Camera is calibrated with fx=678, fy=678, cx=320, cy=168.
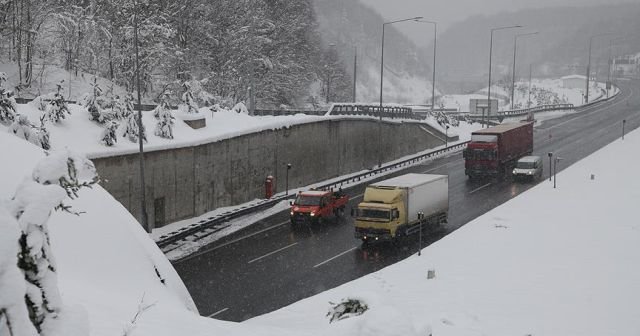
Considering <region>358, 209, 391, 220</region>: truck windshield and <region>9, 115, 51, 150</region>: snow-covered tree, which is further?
<region>358, 209, 391, 220</region>: truck windshield

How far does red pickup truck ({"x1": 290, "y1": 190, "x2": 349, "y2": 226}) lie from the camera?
36031 millimetres

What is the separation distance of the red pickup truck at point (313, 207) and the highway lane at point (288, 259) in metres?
0.54

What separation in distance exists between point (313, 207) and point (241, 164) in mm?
7803

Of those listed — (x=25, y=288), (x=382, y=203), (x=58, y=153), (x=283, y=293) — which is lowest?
(x=283, y=293)

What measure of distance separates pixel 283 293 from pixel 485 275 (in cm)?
769

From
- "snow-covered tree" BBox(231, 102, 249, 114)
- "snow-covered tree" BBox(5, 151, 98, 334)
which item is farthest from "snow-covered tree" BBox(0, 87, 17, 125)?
"snow-covered tree" BBox(5, 151, 98, 334)

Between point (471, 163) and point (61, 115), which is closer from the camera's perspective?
point (61, 115)

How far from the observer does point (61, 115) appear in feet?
109

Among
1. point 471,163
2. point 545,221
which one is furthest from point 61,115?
point 471,163

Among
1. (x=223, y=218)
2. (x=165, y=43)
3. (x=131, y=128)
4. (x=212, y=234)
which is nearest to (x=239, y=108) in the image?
(x=223, y=218)

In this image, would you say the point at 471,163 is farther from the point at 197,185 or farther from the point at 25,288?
the point at 25,288

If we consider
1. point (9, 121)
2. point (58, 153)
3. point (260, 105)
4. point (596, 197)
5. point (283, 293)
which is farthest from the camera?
point (260, 105)

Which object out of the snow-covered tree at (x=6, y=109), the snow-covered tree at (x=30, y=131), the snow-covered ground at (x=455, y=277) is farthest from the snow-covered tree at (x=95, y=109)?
the snow-covered ground at (x=455, y=277)

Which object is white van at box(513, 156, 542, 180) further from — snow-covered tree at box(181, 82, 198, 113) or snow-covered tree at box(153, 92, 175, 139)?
snow-covered tree at box(153, 92, 175, 139)
